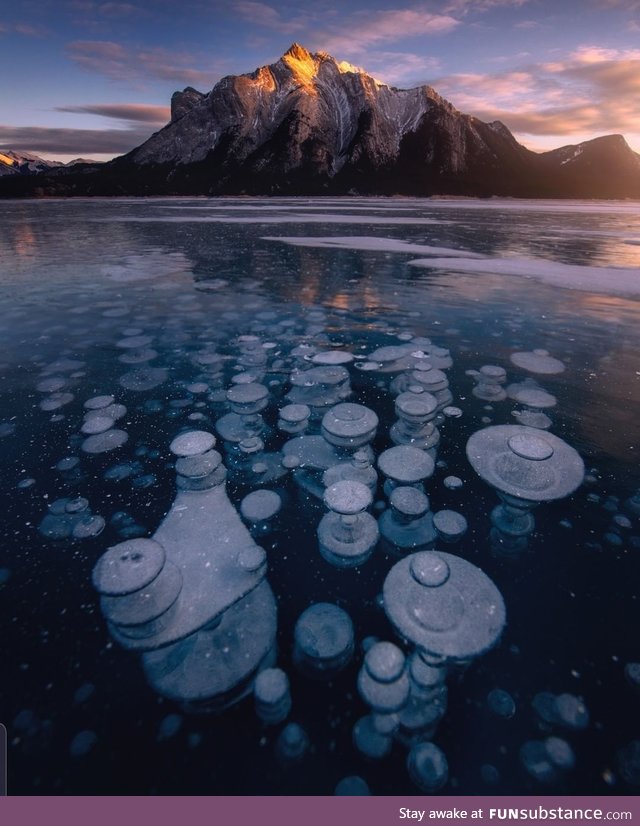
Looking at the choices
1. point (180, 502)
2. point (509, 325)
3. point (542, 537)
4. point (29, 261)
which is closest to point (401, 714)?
point (542, 537)

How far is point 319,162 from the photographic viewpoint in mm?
110500

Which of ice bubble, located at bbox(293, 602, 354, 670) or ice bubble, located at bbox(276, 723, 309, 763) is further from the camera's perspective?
ice bubble, located at bbox(293, 602, 354, 670)

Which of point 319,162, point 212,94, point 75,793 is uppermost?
point 212,94

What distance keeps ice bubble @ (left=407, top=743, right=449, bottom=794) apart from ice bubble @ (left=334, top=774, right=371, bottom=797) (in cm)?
19

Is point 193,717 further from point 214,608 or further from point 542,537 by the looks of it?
point 542,537

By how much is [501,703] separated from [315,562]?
1129mm

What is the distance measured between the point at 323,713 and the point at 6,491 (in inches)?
104

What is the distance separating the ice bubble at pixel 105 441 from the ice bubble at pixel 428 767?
2.94m

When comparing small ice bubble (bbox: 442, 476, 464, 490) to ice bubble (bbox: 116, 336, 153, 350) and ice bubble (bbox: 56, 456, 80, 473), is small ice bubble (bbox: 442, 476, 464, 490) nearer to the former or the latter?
ice bubble (bbox: 56, 456, 80, 473)

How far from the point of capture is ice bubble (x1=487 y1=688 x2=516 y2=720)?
1.72m

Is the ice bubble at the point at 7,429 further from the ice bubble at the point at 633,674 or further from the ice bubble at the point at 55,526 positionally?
the ice bubble at the point at 633,674

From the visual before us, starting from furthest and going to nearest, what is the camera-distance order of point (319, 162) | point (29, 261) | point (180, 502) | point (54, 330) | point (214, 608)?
point (319, 162) < point (29, 261) < point (54, 330) < point (180, 502) < point (214, 608)

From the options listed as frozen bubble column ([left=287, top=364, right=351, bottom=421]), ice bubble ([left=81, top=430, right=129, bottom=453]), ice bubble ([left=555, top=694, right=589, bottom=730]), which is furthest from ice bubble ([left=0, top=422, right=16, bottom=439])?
ice bubble ([left=555, top=694, right=589, bottom=730])

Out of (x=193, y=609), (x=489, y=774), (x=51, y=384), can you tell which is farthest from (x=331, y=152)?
(x=489, y=774)
